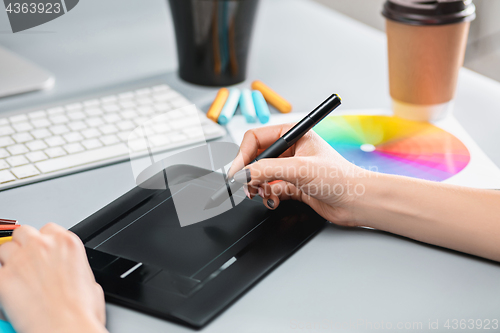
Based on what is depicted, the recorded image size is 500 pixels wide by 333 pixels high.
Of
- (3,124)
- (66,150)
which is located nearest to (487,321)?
(66,150)

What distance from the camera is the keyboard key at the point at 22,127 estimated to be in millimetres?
696

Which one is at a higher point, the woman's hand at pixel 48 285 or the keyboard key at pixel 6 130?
the keyboard key at pixel 6 130

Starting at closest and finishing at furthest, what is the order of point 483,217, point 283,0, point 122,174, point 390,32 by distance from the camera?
1. point 483,217
2. point 122,174
3. point 390,32
4. point 283,0

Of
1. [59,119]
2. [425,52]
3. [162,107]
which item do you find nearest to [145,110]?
[162,107]

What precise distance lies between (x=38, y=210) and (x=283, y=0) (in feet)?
3.20

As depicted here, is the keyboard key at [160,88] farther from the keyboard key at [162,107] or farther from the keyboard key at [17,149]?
the keyboard key at [17,149]

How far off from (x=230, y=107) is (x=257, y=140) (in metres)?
0.19

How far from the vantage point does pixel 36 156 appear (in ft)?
2.10

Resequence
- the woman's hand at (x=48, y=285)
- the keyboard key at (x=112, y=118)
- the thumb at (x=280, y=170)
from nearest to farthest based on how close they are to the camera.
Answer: the woman's hand at (x=48, y=285), the thumb at (x=280, y=170), the keyboard key at (x=112, y=118)

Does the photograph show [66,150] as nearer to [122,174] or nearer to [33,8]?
[122,174]

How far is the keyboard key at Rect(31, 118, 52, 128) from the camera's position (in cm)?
71

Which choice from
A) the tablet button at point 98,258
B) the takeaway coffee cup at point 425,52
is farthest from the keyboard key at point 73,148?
the takeaway coffee cup at point 425,52

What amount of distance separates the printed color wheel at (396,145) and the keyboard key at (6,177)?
Answer: 423 millimetres

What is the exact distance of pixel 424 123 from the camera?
2.49 feet
